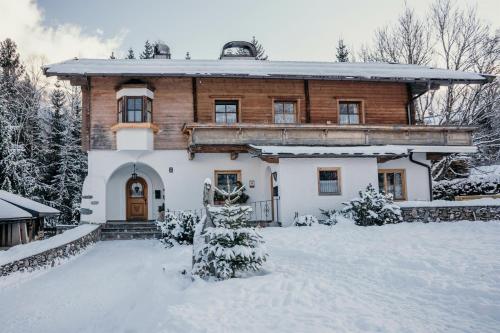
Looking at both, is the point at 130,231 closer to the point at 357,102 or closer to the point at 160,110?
the point at 160,110

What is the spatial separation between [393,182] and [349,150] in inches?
131

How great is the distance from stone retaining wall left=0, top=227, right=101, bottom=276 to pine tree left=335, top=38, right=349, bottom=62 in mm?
32526

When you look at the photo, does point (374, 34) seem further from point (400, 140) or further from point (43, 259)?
point (43, 259)

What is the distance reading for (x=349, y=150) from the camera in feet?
52.0

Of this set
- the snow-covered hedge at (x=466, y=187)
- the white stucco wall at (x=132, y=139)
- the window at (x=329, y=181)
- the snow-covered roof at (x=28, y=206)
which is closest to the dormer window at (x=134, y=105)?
the white stucco wall at (x=132, y=139)

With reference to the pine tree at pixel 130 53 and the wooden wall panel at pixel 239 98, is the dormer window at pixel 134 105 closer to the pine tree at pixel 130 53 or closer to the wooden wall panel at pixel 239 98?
the wooden wall panel at pixel 239 98

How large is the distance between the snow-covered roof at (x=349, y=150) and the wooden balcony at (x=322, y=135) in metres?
0.30

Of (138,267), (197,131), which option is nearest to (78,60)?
(197,131)

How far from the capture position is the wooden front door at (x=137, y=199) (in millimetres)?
18312

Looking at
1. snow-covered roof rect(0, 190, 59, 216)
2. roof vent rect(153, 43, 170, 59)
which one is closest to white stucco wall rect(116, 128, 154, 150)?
snow-covered roof rect(0, 190, 59, 216)

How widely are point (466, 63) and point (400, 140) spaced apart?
397 inches

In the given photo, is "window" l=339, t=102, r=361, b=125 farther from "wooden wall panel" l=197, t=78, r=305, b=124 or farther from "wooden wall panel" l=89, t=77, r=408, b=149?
"wooden wall panel" l=197, t=78, r=305, b=124

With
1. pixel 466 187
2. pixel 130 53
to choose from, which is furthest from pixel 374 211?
pixel 130 53

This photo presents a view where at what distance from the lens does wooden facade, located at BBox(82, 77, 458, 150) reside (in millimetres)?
17312
